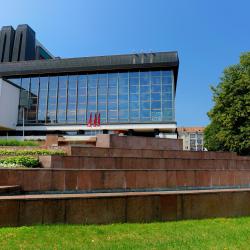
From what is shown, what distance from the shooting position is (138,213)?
23.2 feet

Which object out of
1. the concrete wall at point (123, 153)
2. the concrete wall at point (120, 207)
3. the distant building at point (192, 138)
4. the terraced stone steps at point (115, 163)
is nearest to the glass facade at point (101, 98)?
the concrete wall at point (123, 153)

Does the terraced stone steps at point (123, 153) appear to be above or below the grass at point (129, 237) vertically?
above

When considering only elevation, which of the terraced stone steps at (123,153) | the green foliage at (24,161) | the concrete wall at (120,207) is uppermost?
the terraced stone steps at (123,153)

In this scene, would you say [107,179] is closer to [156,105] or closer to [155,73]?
[156,105]

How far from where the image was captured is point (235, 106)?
28.7m

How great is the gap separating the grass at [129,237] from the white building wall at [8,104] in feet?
160

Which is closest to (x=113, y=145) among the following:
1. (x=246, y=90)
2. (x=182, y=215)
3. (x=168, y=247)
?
(x=182, y=215)

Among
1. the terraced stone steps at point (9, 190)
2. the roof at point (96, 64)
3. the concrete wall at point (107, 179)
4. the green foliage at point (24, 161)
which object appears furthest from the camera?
the roof at point (96, 64)

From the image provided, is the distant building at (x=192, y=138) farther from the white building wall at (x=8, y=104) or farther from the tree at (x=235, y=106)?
the tree at (x=235, y=106)

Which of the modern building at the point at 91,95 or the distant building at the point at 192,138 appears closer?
the modern building at the point at 91,95

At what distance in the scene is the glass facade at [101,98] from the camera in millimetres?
49375

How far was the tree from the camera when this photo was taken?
93.7ft

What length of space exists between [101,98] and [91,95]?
2011 millimetres

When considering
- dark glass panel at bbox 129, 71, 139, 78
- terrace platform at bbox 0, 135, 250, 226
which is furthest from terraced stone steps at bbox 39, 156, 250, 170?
dark glass panel at bbox 129, 71, 139, 78
